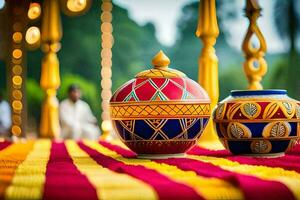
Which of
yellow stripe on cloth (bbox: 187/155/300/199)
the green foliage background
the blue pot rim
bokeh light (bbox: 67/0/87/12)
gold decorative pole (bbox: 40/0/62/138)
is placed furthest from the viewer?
the green foliage background

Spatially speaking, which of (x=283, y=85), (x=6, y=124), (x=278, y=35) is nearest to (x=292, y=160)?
(x=6, y=124)

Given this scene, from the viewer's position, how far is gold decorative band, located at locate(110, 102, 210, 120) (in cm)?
192

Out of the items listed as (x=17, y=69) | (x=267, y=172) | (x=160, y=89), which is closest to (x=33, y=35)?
(x=17, y=69)

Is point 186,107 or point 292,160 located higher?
point 186,107

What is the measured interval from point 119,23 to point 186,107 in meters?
15.8

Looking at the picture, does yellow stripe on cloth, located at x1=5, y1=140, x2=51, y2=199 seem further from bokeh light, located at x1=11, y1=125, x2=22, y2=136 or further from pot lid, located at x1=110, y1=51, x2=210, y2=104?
bokeh light, located at x1=11, y1=125, x2=22, y2=136

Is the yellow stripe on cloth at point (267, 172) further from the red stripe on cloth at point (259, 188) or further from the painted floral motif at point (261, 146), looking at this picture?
the painted floral motif at point (261, 146)

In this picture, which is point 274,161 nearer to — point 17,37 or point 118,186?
point 118,186

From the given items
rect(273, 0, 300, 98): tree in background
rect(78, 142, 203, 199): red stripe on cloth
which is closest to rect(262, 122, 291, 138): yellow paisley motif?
rect(78, 142, 203, 199): red stripe on cloth

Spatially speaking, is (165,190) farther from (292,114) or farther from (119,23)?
(119,23)

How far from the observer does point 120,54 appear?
18.0 m

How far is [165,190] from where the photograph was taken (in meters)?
1.19

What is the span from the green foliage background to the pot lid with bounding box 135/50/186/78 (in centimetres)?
1347

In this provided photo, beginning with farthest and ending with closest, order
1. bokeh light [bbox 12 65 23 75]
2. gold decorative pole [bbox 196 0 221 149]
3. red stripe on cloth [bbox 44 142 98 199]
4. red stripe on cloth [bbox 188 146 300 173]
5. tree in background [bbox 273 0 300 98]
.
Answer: tree in background [bbox 273 0 300 98] → bokeh light [bbox 12 65 23 75] → gold decorative pole [bbox 196 0 221 149] → red stripe on cloth [bbox 188 146 300 173] → red stripe on cloth [bbox 44 142 98 199]
